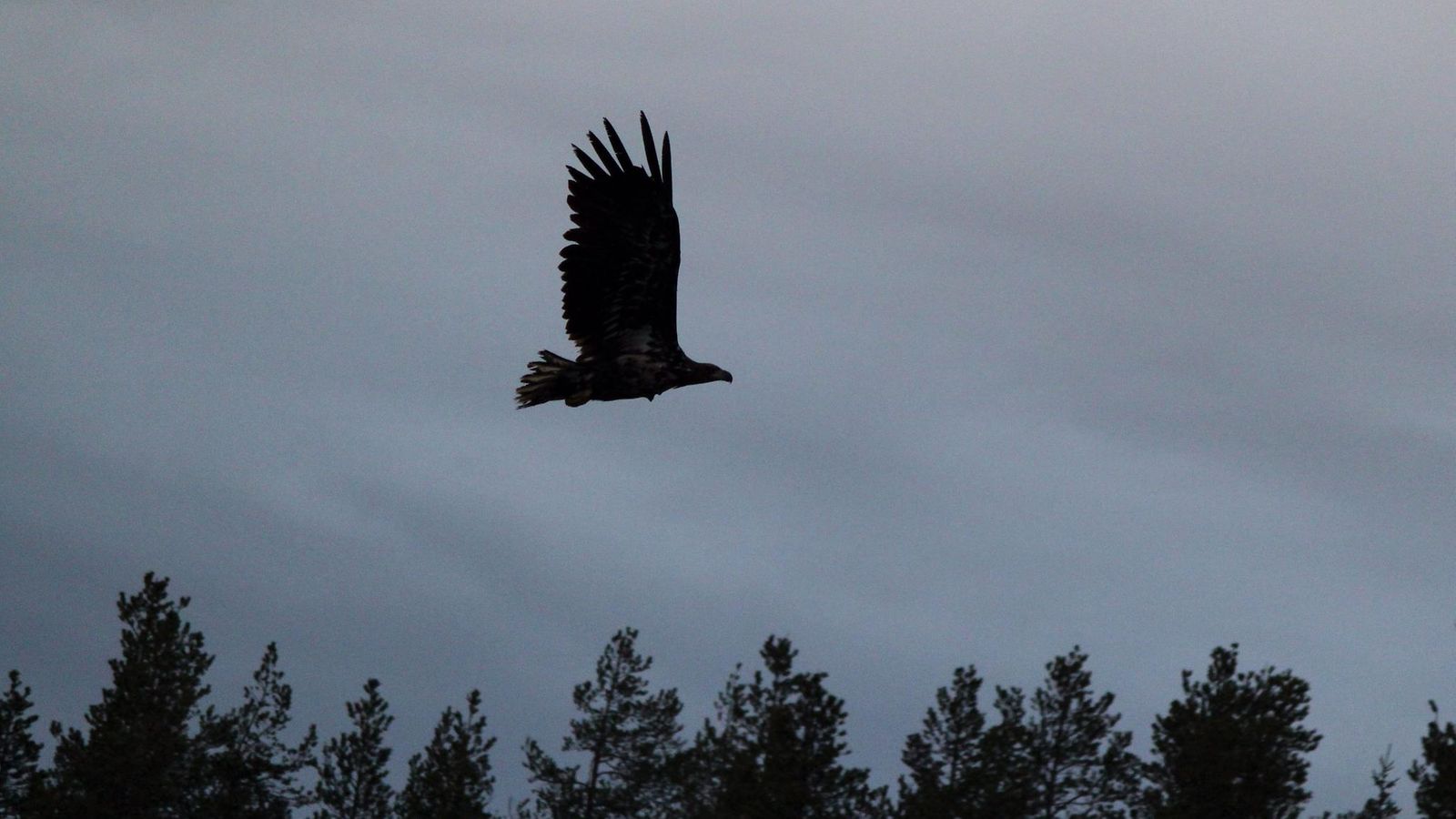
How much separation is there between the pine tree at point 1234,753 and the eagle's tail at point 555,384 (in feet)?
53.1

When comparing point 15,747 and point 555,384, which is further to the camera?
point 15,747

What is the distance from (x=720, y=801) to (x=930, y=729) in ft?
21.6

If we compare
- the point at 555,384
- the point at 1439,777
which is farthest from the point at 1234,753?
the point at 555,384

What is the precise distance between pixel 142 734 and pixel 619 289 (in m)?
21.8

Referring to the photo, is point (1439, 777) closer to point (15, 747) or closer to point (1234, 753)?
point (1234, 753)

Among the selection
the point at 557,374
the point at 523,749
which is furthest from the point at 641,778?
the point at 557,374

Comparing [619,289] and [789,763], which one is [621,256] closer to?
[619,289]

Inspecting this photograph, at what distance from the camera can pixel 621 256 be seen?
2000cm

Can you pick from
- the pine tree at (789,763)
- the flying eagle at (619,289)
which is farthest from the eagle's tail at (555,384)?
the pine tree at (789,763)

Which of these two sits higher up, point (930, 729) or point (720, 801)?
point (930, 729)

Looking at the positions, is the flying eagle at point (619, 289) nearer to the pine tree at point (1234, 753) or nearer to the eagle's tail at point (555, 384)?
the eagle's tail at point (555, 384)

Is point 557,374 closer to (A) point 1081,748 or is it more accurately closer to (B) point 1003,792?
(B) point 1003,792

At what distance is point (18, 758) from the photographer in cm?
4297

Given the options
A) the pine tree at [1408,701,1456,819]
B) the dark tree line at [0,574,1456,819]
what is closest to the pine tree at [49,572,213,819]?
the dark tree line at [0,574,1456,819]
